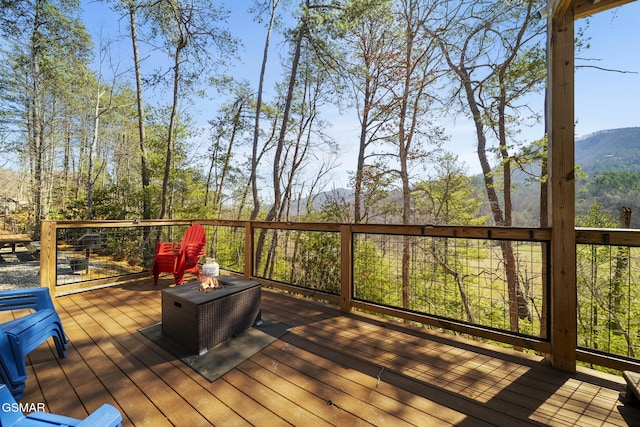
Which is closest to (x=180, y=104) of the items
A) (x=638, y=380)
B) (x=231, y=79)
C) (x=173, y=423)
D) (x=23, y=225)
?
(x=231, y=79)

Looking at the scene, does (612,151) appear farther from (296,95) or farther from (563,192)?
(296,95)

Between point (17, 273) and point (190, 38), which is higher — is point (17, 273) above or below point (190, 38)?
below

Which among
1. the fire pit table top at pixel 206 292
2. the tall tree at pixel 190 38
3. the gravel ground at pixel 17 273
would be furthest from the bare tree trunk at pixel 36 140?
the fire pit table top at pixel 206 292

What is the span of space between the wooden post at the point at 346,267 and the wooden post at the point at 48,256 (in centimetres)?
351

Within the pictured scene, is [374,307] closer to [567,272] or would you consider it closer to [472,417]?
[472,417]

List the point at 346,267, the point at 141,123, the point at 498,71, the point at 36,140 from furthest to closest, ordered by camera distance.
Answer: the point at 36,140, the point at 141,123, the point at 498,71, the point at 346,267

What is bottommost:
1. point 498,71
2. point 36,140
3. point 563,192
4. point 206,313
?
point 206,313

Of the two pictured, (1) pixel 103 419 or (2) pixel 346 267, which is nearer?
(1) pixel 103 419

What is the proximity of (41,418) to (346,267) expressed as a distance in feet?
8.27

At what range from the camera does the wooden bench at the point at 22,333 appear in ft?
5.25

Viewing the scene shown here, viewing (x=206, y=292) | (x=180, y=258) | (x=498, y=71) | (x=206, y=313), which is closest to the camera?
(x=206, y=313)

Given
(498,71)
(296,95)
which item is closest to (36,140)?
(296,95)

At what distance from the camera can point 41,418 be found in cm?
94

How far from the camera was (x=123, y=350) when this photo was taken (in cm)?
222
